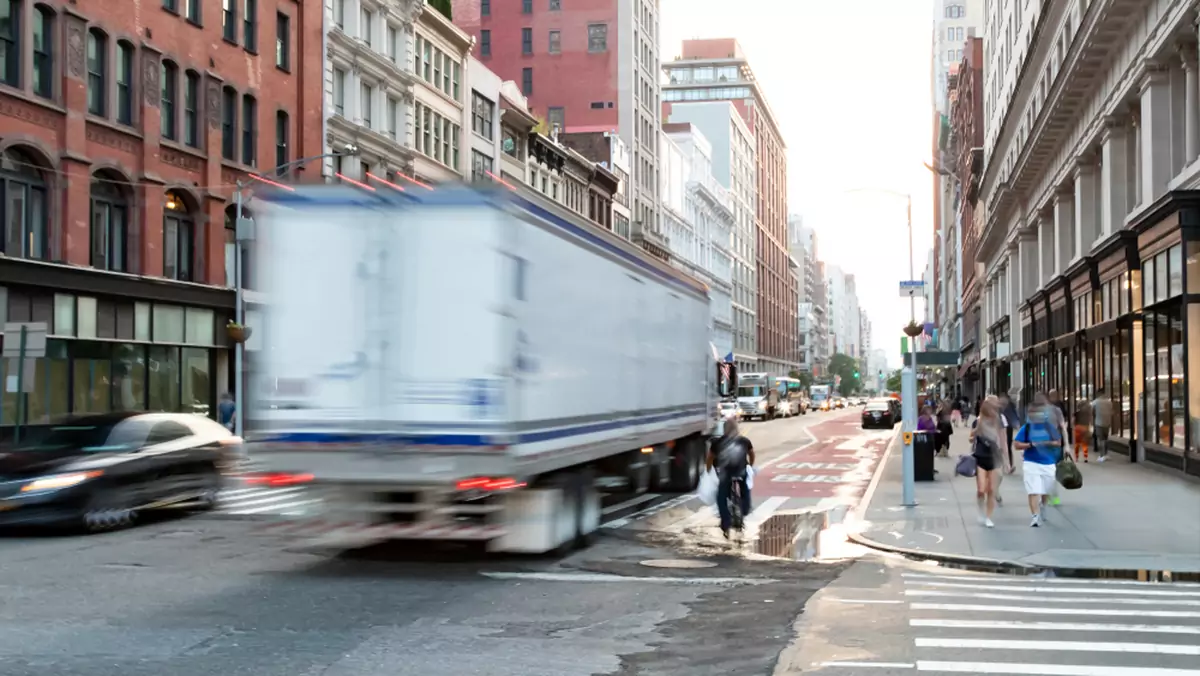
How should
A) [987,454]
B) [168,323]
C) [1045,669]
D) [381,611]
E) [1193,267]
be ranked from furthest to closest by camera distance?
[168,323] → [1193,267] → [987,454] → [381,611] → [1045,669]

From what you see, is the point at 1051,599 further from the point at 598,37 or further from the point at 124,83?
the point at 598,37

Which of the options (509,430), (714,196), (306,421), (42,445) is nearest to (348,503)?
(306,421)

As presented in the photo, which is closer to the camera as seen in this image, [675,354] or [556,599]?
[556,599]

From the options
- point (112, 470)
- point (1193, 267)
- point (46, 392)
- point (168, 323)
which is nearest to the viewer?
point (112, 470)

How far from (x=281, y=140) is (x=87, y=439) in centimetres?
2629

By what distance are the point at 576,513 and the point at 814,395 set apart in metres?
101

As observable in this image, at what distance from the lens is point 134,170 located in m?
33.2

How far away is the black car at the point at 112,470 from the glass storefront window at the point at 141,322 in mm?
16368

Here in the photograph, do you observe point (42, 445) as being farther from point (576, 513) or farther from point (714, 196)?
point (714, 196)

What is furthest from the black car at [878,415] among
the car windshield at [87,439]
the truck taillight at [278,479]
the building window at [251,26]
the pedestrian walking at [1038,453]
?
the truck taillight at [278,479]

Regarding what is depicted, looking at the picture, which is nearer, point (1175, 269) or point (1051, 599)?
point (1051, 599)

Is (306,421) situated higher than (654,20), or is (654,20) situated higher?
(654,20)

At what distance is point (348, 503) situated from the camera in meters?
12.0

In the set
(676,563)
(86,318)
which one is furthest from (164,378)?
(676,563)
